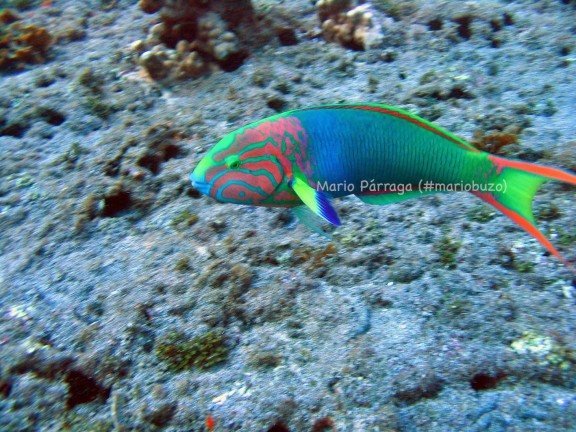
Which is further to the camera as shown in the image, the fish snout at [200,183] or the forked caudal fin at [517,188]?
the fish snout at [200,183]

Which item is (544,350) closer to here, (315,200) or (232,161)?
(315,200)

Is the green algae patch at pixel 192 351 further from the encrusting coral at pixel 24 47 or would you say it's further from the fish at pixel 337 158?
the encrusting coral at pixel 24 47

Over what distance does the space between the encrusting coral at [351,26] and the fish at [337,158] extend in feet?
10.8

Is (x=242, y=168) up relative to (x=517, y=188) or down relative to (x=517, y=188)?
up

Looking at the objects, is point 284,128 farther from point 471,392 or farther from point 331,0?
point 331,0

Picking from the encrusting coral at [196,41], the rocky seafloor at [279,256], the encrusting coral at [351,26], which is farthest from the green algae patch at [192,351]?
the encrusting coral at [351,26]

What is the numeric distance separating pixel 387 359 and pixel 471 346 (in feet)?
1.53

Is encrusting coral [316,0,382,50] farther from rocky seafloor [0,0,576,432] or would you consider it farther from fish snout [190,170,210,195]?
fish snout [190,170,210,195]

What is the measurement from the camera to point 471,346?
2.24m

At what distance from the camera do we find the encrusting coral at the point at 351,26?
4.97 meters

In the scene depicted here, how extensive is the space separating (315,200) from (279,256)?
42.3 inches

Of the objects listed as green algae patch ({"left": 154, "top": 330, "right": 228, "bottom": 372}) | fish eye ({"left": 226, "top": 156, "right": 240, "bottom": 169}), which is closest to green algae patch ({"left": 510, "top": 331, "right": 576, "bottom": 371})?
green algae patch ({"left": 154, "top": 330, "right": 228, "bottom": 372})

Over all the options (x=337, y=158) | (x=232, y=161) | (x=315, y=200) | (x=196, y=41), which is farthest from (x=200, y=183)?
(x=196, y=41)

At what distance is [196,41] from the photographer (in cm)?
519
